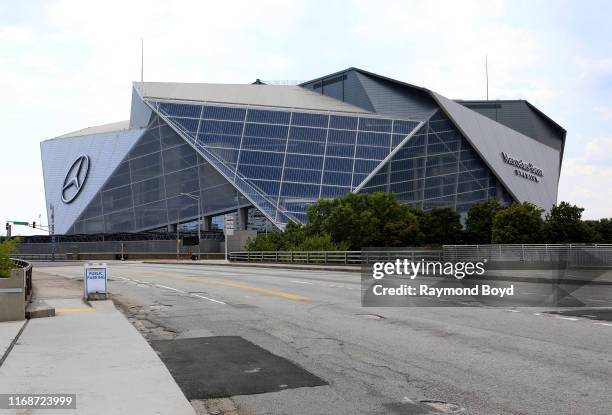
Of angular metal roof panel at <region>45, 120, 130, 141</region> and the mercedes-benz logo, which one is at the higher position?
angular metal roof panel at <region>45, 120, 130, 141</region>

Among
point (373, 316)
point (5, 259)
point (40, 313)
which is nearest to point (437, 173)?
point (373, 316)

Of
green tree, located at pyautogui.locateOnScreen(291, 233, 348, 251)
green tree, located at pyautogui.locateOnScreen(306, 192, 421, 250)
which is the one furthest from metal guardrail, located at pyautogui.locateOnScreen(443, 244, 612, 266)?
green tree, located at pyautogui.locateOnScreen(306, 192, 421, 250)

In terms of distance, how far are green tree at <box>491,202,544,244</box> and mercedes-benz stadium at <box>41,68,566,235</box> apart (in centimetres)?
1916

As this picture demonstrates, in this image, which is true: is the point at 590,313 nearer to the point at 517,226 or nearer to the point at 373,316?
the point at 373,316

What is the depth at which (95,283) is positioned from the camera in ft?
60.6

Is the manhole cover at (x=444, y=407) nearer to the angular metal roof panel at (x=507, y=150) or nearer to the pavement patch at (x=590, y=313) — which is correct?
the pavement patch at (x=590, y=313)

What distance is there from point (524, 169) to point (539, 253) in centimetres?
6962

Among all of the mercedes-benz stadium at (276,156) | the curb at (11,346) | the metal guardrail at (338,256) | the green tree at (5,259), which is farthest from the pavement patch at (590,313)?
the mercedes-benz stadium at (276,156)

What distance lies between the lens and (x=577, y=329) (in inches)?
463

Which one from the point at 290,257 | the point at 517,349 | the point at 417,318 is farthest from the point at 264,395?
the point at 290,257

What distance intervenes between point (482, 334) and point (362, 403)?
16.9 ft

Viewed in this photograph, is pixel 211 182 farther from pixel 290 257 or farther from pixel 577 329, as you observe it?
pixel 577 329

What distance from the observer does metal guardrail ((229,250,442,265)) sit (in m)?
38.0

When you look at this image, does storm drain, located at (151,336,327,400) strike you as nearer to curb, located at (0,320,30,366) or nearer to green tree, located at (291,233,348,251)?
curb, located at (0,320,30,366)
